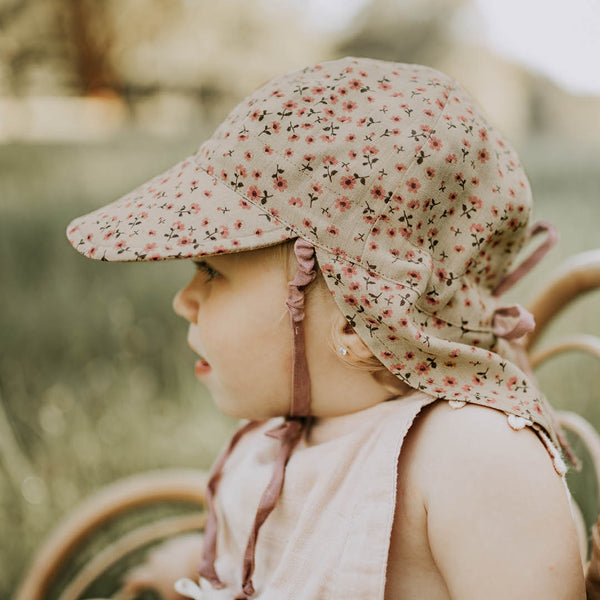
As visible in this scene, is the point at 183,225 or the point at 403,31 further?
the point at 403,31

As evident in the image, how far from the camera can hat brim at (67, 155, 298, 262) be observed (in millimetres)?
783

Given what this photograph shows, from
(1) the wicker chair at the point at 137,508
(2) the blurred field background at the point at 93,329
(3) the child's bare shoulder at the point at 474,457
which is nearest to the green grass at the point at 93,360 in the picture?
(2) the blurred field background at the point at 93,329

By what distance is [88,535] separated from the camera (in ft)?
3.98

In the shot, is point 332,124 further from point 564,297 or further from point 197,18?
point 197,18

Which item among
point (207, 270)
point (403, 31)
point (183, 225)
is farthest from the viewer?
point (403, 31)

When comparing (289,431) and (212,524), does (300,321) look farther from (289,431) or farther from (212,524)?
(212,524)

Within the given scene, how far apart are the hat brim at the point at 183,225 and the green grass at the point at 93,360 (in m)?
0.78

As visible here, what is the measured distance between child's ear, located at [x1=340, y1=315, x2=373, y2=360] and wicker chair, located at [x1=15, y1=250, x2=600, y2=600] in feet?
1.22

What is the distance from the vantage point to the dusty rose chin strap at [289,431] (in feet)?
2.59

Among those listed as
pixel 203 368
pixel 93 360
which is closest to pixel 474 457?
pixel 203 368

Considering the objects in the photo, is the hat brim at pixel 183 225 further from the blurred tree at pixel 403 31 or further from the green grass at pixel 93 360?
the blurred tree at pixel 403 31

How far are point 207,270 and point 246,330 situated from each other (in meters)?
0.11

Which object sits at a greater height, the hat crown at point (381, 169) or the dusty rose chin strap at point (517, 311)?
the hat crown at point (381, 169)

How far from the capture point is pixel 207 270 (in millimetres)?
918
